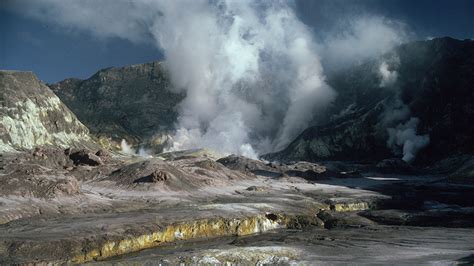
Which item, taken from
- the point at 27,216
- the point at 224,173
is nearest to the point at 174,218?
the point at 27,216

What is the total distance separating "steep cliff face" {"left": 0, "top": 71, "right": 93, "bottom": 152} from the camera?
151m

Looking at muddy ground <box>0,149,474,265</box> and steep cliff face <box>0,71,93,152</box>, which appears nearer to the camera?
muddy ground <box>0,149,474,265</box>

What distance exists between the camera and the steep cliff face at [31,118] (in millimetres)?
151125

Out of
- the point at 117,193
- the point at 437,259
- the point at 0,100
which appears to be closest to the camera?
the point at 437,259

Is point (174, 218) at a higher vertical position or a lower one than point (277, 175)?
lower

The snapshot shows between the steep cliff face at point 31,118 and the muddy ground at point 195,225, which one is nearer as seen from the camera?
the muddy ground at point 195,225

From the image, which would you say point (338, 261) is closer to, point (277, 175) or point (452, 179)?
point (277, 175)

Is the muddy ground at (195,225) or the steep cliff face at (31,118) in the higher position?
the steep cliff face at (31,118)

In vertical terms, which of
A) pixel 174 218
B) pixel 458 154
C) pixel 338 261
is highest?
pixel 458 154

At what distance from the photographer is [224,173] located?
128 metres

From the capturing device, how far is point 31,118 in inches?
6363

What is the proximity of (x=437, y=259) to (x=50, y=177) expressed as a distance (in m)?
56.9

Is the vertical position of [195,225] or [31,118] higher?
[31,118]

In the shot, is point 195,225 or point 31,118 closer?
point 195,225
